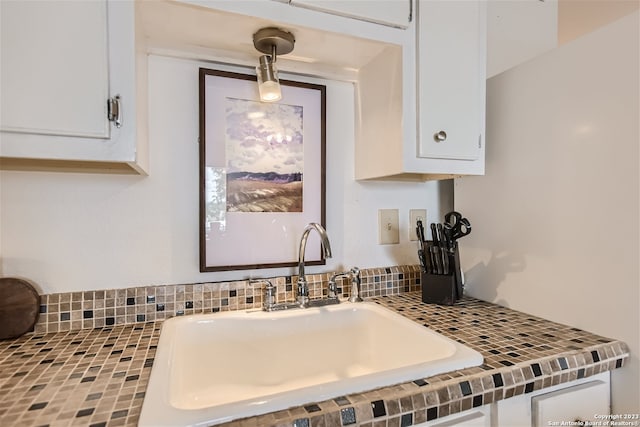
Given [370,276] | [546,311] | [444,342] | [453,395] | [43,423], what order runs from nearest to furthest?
1. [43,423]
2. [453,395]
3. [444,342]
4. [546,311]
5. [370,276]

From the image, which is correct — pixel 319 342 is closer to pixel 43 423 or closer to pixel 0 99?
A: pixel 43 423

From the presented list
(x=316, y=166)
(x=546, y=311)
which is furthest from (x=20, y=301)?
(x=546, y=311)

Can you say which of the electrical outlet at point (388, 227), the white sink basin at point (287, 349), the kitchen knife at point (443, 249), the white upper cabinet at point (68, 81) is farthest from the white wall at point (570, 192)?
the white upper cabinet at point (68, 81)

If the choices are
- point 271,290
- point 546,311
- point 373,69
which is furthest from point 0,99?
point 546,311

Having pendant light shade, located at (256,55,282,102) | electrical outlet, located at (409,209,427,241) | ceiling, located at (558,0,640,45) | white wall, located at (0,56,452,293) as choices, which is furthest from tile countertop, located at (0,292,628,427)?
ceiling, located at (558,0,640,45)

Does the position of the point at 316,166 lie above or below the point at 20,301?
above

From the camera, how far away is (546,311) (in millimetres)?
1053

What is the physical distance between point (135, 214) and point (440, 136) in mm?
936

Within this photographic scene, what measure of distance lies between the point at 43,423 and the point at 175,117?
82 centimetres

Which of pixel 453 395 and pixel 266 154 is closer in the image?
pixel 453 395

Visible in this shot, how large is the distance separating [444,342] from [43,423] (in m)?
0.79

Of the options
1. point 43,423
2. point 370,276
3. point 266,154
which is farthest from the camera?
point 370,276

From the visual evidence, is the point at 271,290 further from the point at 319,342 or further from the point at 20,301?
the point at 20,301

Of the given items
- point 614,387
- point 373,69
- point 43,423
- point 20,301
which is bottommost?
point 614,387
